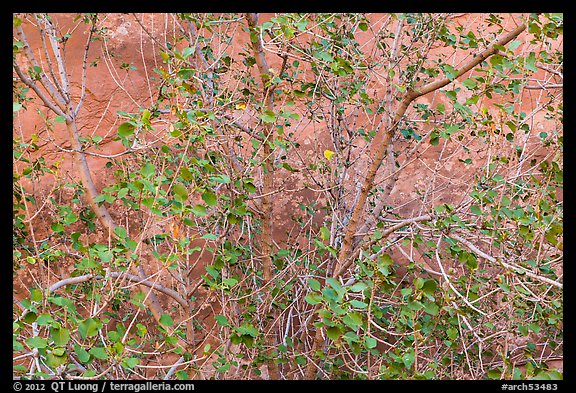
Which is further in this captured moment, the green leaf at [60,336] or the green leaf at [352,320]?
the green leaf at [352,320]

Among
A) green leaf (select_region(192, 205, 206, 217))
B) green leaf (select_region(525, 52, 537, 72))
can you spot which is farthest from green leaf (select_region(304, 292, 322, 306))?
green leaf (select_region(525, 52, 537, 72))

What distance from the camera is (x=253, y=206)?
320 centimetres

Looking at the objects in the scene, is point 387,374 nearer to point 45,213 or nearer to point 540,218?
point 540,218

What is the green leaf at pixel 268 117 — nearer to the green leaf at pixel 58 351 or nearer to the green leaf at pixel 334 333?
the green leaf at pixel 334 333

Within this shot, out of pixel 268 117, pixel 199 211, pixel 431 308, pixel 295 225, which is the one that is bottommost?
pixel 295 225

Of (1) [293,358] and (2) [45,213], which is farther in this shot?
(2) [45,213]

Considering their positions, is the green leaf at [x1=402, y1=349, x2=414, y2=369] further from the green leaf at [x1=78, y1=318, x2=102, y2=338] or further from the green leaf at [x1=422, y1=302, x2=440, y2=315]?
the green leaf at [x1=78, y1=318, x2=102, y2=338]

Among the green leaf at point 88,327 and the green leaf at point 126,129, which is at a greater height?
the green leaf at point 126,129

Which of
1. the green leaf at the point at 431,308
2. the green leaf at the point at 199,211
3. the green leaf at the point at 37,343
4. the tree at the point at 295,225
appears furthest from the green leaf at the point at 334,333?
the green leaf at the point at 37,343

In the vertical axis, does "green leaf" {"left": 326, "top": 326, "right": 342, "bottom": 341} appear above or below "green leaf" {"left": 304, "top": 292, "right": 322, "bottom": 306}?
below

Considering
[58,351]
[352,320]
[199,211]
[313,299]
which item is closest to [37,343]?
[58,351]

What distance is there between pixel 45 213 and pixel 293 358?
2182mm

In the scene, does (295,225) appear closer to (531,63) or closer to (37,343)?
(531,63)
